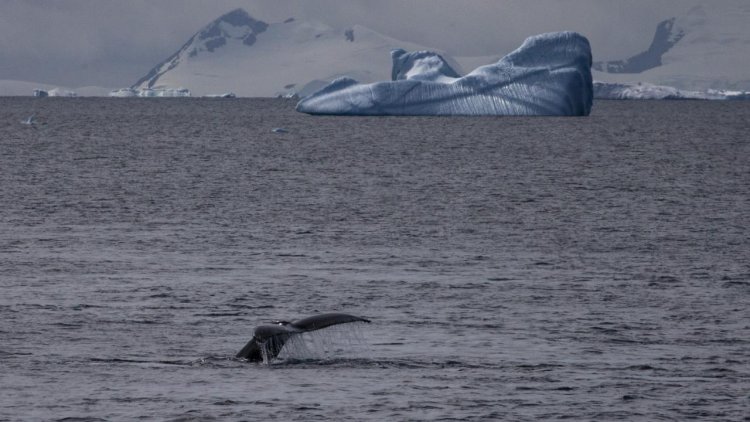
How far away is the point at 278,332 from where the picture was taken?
760 inches

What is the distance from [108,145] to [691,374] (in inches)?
2975

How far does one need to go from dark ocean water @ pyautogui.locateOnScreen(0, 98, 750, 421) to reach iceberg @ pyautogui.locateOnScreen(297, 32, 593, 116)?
4886 centimetres

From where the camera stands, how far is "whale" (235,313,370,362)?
60.7 feet

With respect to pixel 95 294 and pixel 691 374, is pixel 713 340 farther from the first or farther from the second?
pixel 95 294

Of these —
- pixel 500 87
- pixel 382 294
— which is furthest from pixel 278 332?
pixel 500 87

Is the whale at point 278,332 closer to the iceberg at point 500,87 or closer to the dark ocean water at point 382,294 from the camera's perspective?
the dark ocean water at point 382,294

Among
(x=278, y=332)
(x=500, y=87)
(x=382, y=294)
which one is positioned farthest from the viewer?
(x=500, y=87)

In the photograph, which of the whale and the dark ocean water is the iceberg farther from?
the whale

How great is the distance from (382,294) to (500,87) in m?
85.1

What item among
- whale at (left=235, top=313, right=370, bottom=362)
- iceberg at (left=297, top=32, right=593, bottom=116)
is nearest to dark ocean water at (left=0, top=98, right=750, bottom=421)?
whale at (left=235, top=313, right=370, bottom=362)

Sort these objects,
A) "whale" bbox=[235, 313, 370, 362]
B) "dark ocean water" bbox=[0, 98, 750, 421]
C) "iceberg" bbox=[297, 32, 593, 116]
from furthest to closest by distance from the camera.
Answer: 1. "iceberg" bbox=[297, 32, 593, 116]
2. "dark ocean water" bbox=[0, 98, 750, 421]
3. "whale" bbox=[235, 313, 370, 362]

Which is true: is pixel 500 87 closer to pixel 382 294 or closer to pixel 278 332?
pixel 382 294

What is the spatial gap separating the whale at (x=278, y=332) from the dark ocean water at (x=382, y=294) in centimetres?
29

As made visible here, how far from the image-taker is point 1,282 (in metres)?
28.1
